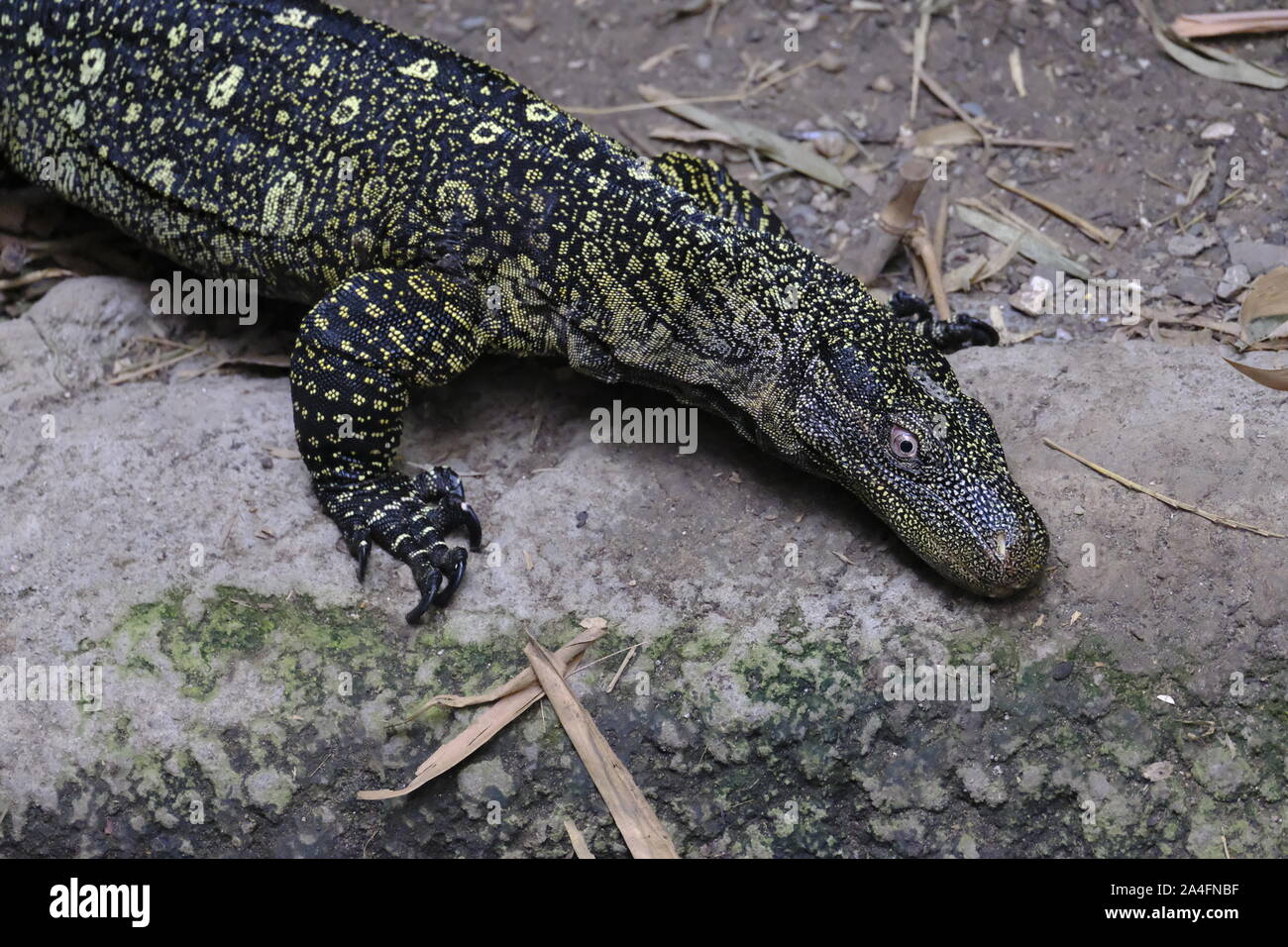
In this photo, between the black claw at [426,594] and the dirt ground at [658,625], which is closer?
the dirt ground at [658,625]

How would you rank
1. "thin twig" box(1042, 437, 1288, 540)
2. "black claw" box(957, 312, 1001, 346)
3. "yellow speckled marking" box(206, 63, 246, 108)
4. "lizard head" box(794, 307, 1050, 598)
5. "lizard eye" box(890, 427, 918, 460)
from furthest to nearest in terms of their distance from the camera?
"black claw" box(957, 312, 1001, 346) → "yellow speckled marking" box(206, 63, 246, 108) → "lizard eye" box(890, 427, 918, 460) → "thin twig" box(1042, 437, 1288, 540) → "lizard head" box(794, 307, 1050, 598)

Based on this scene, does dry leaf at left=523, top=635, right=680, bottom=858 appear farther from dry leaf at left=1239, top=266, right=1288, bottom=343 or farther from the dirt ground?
dry leaf at left=1239, top=266, right=1288, bottom=343

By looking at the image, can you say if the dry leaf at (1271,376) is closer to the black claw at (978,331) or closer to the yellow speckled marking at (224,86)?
the black claw at (978,331)

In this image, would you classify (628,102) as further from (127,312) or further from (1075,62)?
(127,312)

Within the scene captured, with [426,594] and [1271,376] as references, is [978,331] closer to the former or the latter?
[1271,376]

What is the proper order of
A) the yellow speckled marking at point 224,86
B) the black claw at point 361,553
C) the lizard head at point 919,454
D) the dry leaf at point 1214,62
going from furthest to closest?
the dry leaf at point 1214,62 → the yellow speckled marking at point 224,86 → the black claw at point 361,553 → the lizard head at point 919,454

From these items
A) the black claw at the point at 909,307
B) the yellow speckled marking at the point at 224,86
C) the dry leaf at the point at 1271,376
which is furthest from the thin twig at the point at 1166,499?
the yellow speckled marking at the point at 224,86

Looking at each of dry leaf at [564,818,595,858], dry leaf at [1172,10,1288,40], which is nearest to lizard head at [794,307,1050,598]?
dry leaf at [564,818,595,858]
